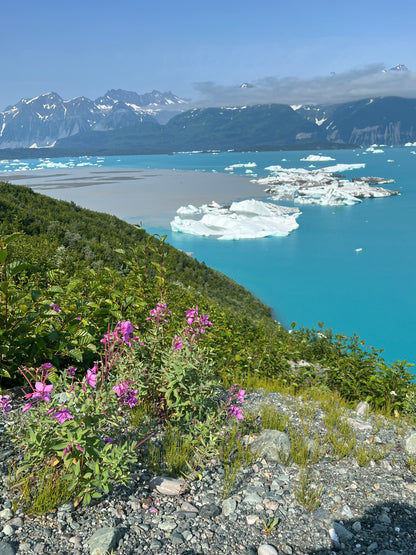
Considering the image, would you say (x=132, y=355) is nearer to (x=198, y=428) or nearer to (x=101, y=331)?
(x=198, y=428)

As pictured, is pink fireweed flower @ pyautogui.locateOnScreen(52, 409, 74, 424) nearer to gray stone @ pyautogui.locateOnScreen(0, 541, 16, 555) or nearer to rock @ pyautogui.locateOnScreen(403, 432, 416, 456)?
gray stone @ pyautogui.locateOnScreen(0, 541, 16, 555)

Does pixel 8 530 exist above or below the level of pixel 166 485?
above

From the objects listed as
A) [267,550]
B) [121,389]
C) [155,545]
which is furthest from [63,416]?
[267,550]

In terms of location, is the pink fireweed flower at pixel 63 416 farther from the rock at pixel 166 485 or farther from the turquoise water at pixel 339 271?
the turquoise water at pixel 339 271

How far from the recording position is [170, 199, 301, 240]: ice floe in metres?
48.8

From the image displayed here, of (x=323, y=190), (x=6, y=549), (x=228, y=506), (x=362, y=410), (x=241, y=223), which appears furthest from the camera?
(x=323, y=190)

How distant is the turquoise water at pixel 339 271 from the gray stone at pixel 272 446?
19041 millimetres

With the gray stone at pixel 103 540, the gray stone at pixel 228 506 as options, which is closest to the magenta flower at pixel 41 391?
the gray stone at pixel 103 540

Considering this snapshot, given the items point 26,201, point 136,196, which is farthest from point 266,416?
point 136,196

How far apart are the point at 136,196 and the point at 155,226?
101ft

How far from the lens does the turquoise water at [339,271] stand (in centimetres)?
2488

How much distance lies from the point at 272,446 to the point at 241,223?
47892 mm

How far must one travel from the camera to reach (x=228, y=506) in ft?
9.37

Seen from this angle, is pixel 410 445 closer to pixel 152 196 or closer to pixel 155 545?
pixel 155 545
